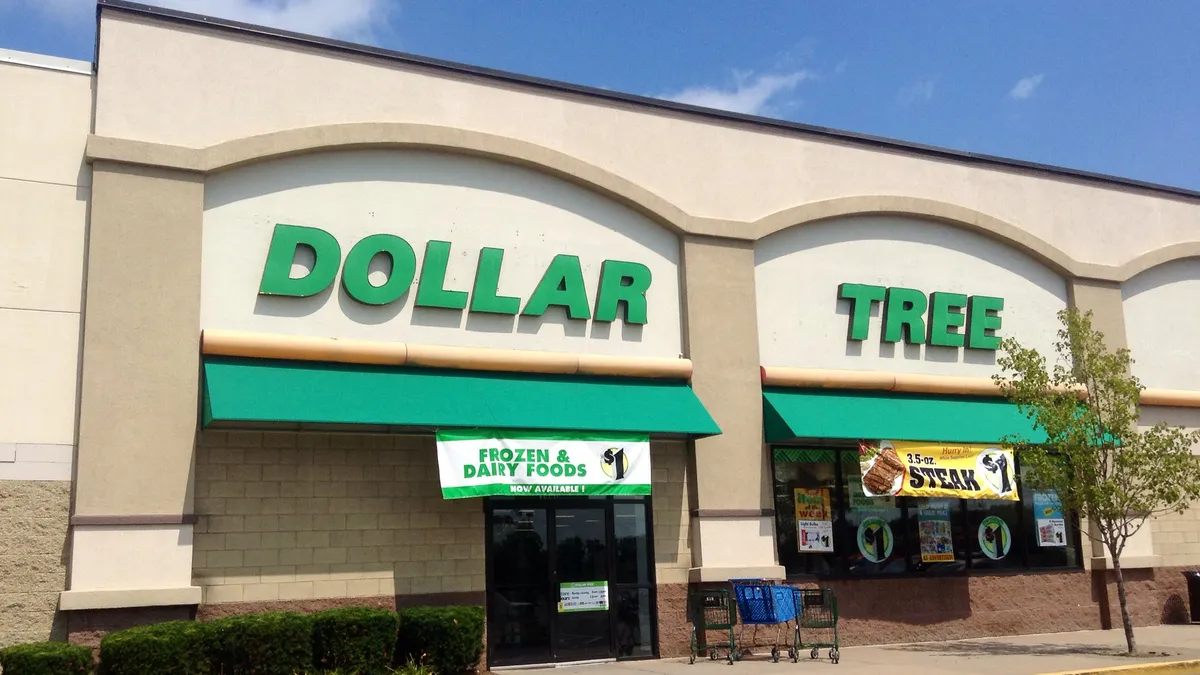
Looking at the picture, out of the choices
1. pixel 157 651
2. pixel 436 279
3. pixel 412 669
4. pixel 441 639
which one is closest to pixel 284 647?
pixel 157 651

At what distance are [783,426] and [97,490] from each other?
10.7 metres

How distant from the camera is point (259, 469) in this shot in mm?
16047

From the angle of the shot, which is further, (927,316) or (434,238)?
(927,316)

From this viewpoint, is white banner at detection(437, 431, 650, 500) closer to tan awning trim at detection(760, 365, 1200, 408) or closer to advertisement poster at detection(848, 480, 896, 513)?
tan awning trim at detection(760, 365, 1200, 408)

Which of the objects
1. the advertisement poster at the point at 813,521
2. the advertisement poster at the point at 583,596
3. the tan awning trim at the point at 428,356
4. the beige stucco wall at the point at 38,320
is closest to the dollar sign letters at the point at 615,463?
the tan awning trim at the point at 428,356

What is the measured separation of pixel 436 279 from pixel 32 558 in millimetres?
6809

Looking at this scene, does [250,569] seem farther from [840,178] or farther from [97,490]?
[840,178]

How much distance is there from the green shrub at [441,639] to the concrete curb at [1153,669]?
8.60 metres

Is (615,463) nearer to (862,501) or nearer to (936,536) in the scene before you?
(862,501)

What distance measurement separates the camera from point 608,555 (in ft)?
59.5

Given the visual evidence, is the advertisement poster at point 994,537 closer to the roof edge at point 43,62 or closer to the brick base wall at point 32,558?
the brick base wall at point 32,558

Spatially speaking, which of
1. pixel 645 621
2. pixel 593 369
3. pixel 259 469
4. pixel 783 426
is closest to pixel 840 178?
pixel 783 426

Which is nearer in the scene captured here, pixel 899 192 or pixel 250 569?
pixel 250 569

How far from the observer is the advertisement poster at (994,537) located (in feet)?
70.8
